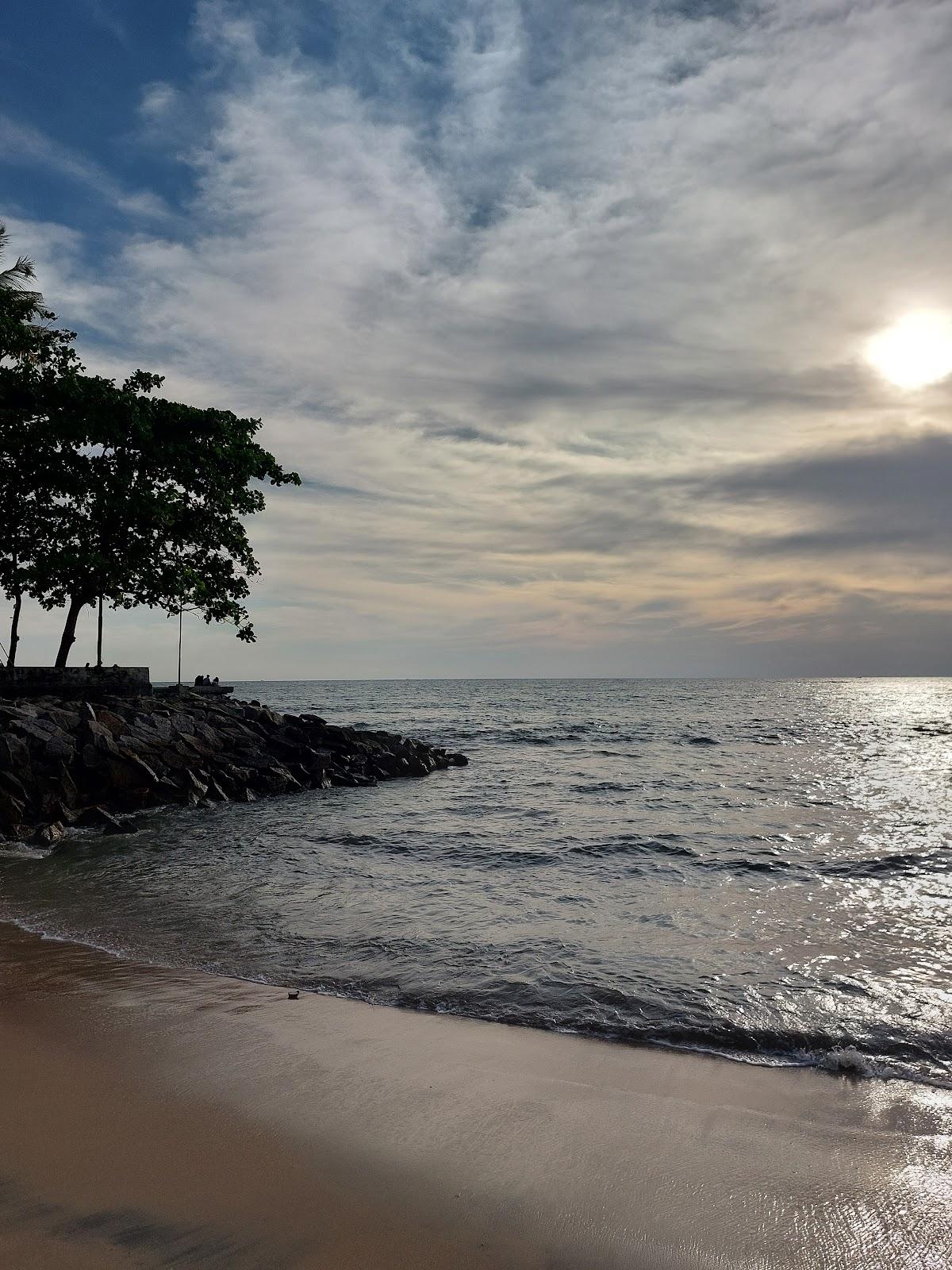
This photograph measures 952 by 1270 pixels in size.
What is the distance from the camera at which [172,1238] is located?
3461 millimetres

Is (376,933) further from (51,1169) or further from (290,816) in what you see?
(290,816)

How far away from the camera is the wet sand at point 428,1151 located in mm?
3549

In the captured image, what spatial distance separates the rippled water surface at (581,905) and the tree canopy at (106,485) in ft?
34.2

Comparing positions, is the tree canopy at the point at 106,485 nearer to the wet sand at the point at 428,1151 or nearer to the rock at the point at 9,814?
the rock at the point at 9,814

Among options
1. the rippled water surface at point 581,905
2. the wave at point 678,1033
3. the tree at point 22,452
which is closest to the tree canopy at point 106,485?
the tree at point 22,452

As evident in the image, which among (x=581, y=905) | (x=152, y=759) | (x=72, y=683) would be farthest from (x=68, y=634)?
(x=581, y=905)

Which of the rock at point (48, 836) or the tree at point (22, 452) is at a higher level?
the tree at point (22, 452)

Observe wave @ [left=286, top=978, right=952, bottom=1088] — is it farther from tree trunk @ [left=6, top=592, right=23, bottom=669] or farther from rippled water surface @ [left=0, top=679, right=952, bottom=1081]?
tree trunk @ [left=6, top=592, right=23, bottom=669]

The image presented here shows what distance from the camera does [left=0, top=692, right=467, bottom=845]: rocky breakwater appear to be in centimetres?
1723

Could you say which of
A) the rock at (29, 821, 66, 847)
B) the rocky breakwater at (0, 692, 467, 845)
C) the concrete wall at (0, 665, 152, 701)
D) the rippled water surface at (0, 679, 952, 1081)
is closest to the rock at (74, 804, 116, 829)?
the rocky breakwater at (0, 692, 467, 845)

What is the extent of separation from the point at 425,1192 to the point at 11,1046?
11.2 ft

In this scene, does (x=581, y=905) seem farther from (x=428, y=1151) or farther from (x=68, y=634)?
(x=68, y=634)

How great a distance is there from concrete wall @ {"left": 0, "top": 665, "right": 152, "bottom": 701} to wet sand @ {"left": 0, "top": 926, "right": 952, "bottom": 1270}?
71.5 ft

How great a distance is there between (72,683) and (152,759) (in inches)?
300
